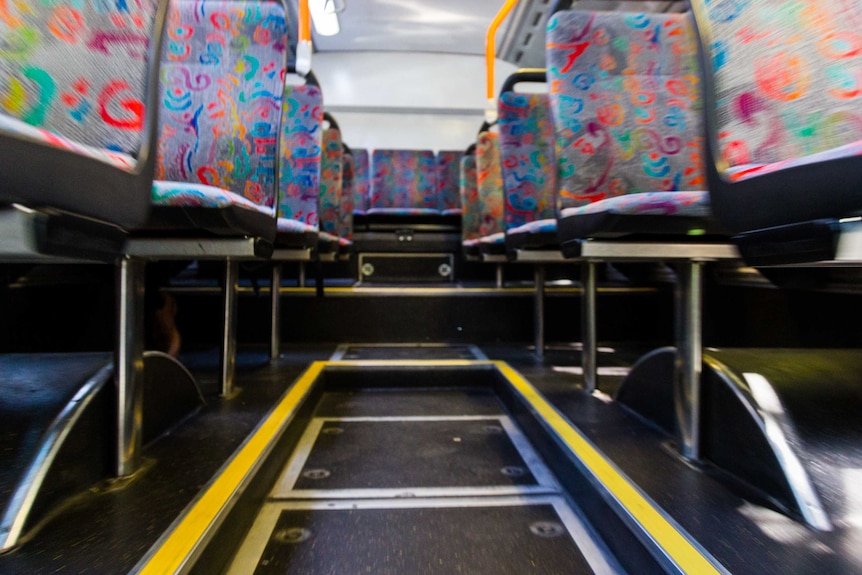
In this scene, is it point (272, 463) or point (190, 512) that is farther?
point (272, 463)

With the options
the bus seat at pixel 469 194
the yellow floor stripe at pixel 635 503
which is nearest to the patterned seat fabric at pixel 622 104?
the yellow floor stripe at pixel 635 503

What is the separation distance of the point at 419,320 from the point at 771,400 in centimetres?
190

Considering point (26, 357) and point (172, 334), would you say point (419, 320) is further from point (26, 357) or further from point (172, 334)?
point (26, 357)

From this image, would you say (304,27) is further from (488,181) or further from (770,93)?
(770,93)

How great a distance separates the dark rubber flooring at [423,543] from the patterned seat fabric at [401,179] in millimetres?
4222

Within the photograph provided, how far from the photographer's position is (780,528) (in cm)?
72

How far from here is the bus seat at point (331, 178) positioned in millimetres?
2717

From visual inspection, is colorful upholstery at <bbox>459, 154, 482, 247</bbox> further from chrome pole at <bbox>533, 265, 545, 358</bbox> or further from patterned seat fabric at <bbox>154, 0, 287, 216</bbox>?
patterned seat fabric at <bbox>154, 0, 287, 216</bbox>

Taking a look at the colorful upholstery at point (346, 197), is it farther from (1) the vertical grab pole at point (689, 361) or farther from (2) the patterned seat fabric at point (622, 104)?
(1) the vertical grab pole at point (689, 361)

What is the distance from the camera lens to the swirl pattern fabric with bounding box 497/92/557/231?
2.11m

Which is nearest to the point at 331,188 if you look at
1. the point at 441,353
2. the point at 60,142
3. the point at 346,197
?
the point at 346,197

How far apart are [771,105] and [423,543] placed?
86 centimetres

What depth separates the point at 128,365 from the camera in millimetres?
879

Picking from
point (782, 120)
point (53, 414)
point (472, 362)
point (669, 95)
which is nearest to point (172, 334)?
point (472, 362)
